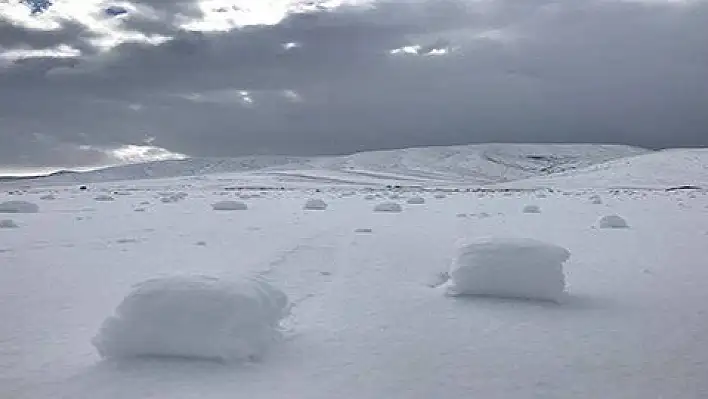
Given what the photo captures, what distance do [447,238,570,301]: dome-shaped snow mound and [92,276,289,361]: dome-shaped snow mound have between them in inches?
100

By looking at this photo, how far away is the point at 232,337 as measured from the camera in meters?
5.33

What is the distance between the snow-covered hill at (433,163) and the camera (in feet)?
374

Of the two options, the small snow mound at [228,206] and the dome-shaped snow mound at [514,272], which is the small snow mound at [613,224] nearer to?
the dome-shaped snow mound at [514,272]

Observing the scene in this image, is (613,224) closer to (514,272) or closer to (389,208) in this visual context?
(389,208)

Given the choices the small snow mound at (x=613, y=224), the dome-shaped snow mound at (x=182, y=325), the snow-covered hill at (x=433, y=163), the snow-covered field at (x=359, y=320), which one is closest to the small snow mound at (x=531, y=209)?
the small snow mound at (x=613, y=224)

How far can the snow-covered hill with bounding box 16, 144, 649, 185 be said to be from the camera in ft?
374

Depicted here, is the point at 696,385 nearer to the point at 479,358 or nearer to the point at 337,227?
the point at 479,358

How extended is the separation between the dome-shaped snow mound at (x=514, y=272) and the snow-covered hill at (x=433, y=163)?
97374mm

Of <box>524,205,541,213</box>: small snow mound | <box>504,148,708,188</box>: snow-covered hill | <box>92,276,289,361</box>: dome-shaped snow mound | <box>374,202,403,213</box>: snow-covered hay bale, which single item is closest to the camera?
<box>92,276,289,361</box>: dome-shaped snow mound

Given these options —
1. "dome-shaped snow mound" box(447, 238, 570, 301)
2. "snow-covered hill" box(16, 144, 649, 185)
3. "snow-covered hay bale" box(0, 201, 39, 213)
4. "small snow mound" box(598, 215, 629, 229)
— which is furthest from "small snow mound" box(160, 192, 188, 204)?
"snow-covered hill" box(16, 144, 649, 185)

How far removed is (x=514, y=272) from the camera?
7.12 meters

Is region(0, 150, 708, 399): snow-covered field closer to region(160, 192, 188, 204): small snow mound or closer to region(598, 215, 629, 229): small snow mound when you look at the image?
region(598, 215, 629, 229): small snow mound

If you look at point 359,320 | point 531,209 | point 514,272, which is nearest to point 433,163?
point 531,209

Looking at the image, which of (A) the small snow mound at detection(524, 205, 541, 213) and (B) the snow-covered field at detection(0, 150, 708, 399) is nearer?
(B) the snow-covered field at detection(0, 150, 708, 399)
